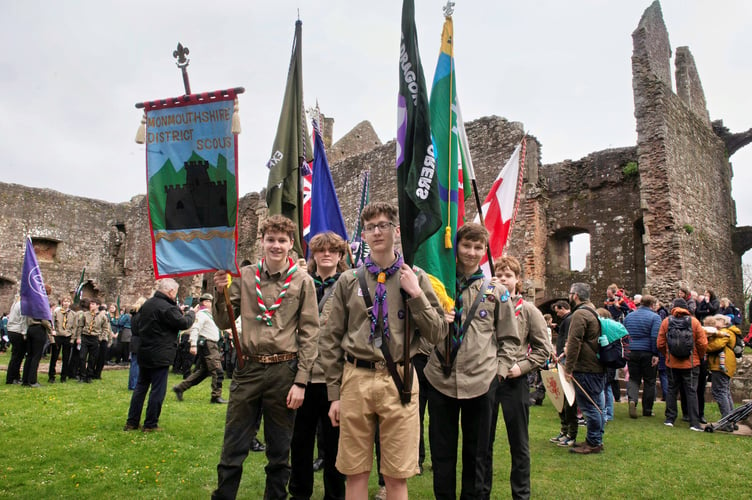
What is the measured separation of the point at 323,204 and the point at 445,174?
292cm

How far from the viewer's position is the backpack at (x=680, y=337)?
7711 mm

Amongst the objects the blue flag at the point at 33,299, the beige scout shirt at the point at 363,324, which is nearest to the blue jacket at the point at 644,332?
the beige scout shirt at the point at 363,324

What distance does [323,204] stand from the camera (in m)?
6.82

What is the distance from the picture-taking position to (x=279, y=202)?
534cm

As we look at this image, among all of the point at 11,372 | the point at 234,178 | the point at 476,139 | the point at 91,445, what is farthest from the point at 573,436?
the point at 476,139

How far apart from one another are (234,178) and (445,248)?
1.82m

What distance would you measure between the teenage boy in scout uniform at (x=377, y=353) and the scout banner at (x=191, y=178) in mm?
Result: 1366

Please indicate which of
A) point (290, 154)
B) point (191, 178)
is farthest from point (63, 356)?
point (191, 178)

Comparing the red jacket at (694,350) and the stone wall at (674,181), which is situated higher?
the stone wall at (674,181)

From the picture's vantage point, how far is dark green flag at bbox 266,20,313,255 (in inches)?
212

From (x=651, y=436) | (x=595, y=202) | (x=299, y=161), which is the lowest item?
(x=651, y=436)

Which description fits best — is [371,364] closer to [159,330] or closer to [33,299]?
[159,330]

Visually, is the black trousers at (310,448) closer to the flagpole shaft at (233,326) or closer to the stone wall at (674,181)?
the flagpole shaft at (233,326)

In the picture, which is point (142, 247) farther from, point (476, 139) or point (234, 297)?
point (234, 297)
